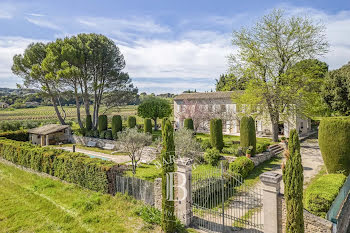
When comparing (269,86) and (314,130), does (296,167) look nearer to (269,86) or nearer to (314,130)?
(269,86)

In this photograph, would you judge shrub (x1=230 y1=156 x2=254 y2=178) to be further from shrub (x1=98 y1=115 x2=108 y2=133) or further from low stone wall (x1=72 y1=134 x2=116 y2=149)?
shrub (x1=98 y1=115 x2=108 y2=133)

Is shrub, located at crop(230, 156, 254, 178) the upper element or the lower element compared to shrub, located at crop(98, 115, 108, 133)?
lower

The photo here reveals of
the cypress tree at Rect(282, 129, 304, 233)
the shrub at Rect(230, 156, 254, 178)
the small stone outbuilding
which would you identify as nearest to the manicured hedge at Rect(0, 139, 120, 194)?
the shrub at Rect(230, 156, 254, 178)

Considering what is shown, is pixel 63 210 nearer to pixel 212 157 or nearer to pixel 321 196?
pixel 212 157

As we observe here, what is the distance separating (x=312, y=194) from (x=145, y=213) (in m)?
6.03

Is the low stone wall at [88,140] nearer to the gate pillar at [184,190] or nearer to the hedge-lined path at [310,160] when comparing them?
the gate pillar at [184,190]

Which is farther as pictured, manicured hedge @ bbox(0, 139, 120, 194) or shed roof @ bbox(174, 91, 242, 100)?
shed roof @ bbox(174, 91, 242, 100)

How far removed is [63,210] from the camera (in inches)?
360

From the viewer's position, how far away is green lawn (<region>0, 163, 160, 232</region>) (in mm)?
7918

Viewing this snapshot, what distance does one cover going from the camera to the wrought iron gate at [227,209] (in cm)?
741

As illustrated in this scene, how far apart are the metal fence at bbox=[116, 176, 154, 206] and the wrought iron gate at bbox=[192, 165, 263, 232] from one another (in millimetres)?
1831

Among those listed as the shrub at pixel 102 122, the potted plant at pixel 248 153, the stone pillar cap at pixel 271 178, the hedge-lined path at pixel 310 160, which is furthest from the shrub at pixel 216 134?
the shrub at pixel 102 122

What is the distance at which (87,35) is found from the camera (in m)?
28.3

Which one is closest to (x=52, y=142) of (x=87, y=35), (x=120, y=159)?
(x=120, y=159)
